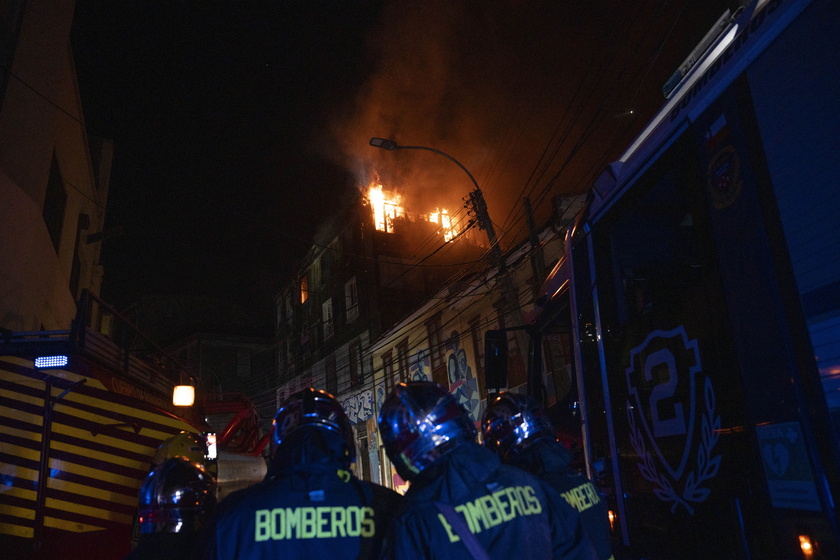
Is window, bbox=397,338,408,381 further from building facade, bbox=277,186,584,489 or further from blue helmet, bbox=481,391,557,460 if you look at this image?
blue helmet, bbox=481,391,557,460

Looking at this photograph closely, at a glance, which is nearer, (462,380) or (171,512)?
(171,512)

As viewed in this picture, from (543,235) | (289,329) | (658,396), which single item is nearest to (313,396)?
(658,396)

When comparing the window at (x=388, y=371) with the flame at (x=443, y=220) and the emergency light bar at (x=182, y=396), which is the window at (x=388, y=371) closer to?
the flame at (x=443, y=220)

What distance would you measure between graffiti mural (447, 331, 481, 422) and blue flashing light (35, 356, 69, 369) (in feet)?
46.2

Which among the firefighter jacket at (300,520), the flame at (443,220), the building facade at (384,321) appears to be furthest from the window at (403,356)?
the firefighter jacket at (300,520)

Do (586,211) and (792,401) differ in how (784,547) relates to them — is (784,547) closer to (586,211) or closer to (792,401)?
(792,401)

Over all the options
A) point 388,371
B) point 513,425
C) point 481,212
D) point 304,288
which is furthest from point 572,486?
point 304,288

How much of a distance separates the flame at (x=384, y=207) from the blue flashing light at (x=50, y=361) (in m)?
25.6

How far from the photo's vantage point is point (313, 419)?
8.82 ft

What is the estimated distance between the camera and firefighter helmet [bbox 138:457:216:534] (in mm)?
3043

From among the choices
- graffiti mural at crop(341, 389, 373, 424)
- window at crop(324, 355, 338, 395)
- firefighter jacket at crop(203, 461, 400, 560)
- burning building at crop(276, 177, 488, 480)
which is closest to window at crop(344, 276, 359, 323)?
burning building at crop(276, 177, 488, 480)

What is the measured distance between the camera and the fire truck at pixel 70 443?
5895 mm

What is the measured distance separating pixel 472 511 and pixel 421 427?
1.38 feet

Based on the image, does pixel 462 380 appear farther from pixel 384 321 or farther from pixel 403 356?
pixel 384 321
